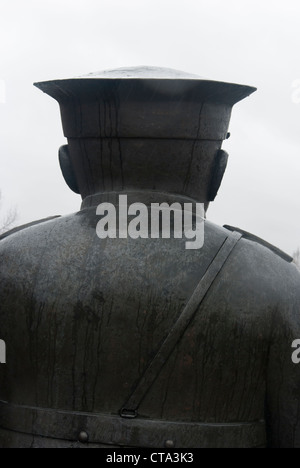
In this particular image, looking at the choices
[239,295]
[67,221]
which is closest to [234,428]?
[239,295]

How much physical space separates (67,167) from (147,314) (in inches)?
28.4

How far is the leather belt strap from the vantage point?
9.82ft

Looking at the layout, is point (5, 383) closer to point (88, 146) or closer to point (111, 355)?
point (111, 355)

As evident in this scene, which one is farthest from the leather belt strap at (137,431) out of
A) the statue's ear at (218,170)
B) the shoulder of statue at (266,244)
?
the statue's ear at (218,170)

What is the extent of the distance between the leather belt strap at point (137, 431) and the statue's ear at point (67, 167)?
2.82 feet

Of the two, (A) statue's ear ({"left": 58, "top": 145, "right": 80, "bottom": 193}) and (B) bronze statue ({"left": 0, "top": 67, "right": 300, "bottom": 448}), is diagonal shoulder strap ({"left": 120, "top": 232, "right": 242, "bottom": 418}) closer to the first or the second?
(B) bronze statue ({"left": 0, "top": 67, "right": 300, "bottom": 448})

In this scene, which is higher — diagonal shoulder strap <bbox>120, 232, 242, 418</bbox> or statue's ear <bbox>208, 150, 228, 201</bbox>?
statue's ear <bbox>208, 150, 228, 201</bbox>

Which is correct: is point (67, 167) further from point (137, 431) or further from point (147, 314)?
point (137, 431)

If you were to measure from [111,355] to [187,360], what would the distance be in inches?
9.8

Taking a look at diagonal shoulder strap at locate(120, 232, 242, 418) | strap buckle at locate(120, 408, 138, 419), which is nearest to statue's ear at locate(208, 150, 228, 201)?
diagonal shoulder strap at locate(120, 232, 242, 418)

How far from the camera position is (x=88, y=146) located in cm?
329

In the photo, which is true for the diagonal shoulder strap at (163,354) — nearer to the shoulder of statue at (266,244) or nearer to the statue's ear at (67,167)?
the shoulder of statue at (266,244)

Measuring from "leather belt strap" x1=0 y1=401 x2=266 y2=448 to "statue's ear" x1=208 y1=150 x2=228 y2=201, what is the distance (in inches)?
33.4

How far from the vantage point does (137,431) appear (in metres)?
2.99
